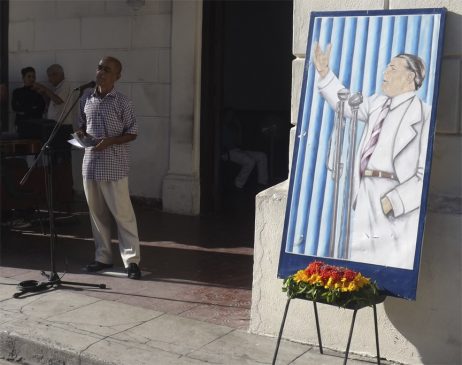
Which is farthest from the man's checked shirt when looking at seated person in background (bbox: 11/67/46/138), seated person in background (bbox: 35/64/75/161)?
seated person in background (bbox: 11/67/46/138)

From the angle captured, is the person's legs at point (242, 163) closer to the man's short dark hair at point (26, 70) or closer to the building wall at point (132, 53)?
the building wall at point (132, 53)

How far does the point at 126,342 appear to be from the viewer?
5102 millimetres

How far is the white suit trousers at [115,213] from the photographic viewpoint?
21.7 feet

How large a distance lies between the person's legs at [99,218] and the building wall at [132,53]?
3.35 metres

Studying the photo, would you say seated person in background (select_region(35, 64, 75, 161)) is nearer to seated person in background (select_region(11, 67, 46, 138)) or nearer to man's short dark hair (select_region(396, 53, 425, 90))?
seated person in background (select_region(11, 67, 46, 138))

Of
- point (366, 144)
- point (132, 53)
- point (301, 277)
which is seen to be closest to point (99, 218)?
point (301, 277)

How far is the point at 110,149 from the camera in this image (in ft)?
21.5

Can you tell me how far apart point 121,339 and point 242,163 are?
253 inches

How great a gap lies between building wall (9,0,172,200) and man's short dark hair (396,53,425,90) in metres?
5.99

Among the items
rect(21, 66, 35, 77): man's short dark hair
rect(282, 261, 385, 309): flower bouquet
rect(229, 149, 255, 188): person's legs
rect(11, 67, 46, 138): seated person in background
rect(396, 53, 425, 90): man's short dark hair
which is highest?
rect(396, 53, 425, 90): man's short dark hair

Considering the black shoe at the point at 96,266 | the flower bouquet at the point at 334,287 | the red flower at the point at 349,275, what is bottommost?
the black shoe at the point at 96,266

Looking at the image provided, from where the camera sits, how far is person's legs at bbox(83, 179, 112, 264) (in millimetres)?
6715

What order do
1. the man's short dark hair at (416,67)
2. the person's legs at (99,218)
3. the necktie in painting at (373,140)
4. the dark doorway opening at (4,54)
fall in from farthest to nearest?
the dark doorway opening at (4,54) < the person's legs at (99,218) < the necktie in painting at (373,140) < the man's short dark hair at (416,67)

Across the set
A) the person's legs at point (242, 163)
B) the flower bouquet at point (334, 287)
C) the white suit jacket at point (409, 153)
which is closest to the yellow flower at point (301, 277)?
the flower bouquet at point (334, 287)
